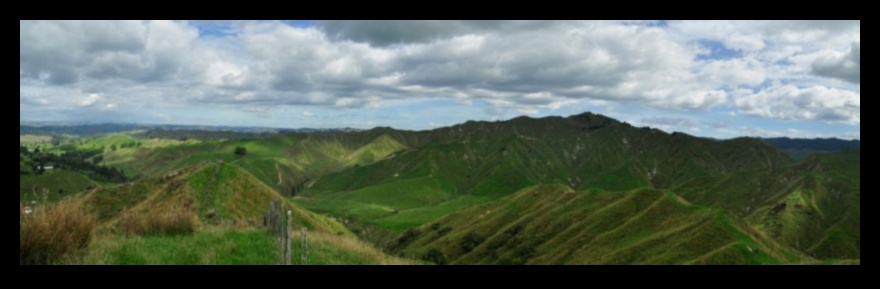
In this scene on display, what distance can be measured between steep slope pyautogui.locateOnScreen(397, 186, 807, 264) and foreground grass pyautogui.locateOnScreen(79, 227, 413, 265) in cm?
5647

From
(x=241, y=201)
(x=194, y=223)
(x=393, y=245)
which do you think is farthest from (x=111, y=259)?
(x=393, y=245)

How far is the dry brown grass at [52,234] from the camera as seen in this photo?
31.7ft

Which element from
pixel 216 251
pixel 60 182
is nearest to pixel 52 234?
pixel 216 251

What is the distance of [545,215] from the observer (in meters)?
114

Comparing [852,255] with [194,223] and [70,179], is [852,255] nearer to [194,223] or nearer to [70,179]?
[194,223]

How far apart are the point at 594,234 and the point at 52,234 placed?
90.7 m

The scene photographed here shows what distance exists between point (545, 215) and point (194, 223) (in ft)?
332

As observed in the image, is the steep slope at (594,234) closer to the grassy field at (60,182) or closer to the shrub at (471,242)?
the shrub at (471,242)

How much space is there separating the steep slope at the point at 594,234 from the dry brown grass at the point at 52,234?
63492 mm

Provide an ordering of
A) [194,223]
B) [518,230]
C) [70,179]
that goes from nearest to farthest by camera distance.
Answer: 1. [194,223]
2. [518,230]
3. [70,179]

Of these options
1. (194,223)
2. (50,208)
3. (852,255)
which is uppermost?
(50,208)

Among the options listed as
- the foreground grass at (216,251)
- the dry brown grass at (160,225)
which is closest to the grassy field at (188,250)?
the foreground grass at (216,251)

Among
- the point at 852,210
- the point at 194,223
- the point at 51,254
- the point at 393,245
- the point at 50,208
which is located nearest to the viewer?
the point at 51,254

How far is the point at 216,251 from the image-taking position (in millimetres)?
14438
